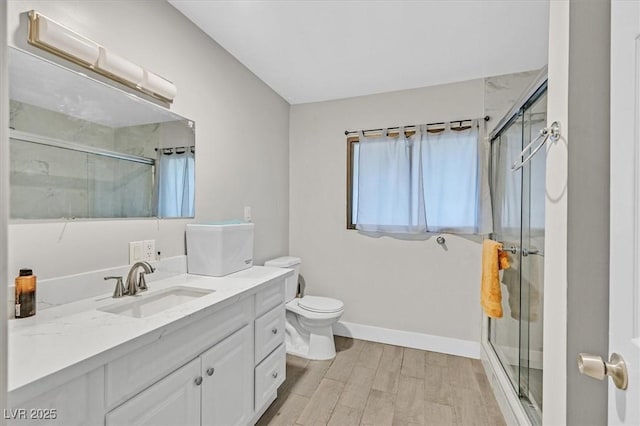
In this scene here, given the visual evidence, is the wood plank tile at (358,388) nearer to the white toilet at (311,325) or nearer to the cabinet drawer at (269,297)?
the white toilet at (311,325)

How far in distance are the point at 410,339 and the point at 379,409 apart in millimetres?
993

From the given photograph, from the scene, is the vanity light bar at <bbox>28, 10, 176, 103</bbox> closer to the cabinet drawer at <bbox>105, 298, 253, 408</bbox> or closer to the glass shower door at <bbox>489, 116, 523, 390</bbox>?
the cabinet drawer at <bbox>105, 298, 253, 408</bbox>

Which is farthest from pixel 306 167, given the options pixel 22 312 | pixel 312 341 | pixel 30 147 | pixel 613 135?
pixel 613 135

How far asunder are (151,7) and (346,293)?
8.74 ft

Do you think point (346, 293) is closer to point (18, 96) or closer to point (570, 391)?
point (570, 391)

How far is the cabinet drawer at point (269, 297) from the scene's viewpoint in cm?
164

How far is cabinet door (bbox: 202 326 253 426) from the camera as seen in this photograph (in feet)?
4.12

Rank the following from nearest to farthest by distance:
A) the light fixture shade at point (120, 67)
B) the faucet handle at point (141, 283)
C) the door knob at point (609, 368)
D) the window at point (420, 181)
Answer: the door knob at point (609, 368) → the light fixture shade at point (120, 67) → the faucet handle at point (141, 283) → the window at point (420, 181)

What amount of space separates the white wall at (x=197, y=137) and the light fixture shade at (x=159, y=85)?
3.7 inches

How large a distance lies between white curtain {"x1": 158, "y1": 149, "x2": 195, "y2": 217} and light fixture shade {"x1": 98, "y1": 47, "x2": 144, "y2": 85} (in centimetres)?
42

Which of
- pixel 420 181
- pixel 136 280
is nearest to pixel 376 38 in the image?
pixel 420 181

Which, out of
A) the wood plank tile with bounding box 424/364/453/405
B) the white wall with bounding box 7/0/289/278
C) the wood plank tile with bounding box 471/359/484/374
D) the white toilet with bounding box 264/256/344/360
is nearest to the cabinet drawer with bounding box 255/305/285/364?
the white toilet with bounding box 264/256/344/360

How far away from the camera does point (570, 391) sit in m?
0.73

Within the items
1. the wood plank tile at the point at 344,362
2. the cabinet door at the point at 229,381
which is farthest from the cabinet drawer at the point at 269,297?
the wood plank tile at the point at 344,362
